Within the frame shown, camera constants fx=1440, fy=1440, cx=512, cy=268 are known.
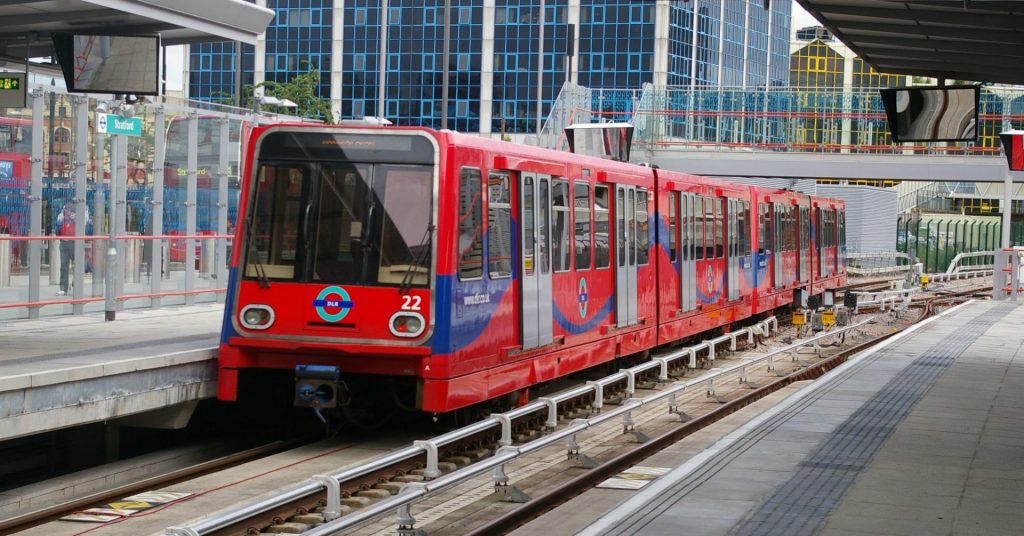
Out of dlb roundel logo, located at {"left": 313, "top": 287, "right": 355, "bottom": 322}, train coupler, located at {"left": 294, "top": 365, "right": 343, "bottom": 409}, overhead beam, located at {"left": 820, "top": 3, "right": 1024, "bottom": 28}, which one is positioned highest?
overhead beam, located at {"left": 820, "top": 3, "right": 1024, "bottom": 28}

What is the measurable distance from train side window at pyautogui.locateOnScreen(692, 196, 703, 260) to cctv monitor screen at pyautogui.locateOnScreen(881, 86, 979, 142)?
13.3ft

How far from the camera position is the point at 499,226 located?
46.7 feet

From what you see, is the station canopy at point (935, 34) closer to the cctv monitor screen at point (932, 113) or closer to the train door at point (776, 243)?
the cctv monitor screen at point (932, 113)

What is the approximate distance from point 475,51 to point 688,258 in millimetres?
77675

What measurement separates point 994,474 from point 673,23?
288ft

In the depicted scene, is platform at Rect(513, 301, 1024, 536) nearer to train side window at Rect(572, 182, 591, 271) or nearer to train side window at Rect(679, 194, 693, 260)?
train side window at Rect(572, 182, 591, 271)

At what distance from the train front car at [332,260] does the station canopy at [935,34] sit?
4931 mm

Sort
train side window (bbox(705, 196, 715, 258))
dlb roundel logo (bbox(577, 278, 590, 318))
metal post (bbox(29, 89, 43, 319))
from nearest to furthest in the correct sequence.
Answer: dlb roundel logo (bbox(577, 278, 590, 318)) < metal post (bbox(29, 89, 43, 319)) < train side window (bbox(705, 196, 715, 258))

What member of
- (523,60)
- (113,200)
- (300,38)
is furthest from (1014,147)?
(300,38)

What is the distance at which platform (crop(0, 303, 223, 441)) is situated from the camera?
11477 millimetres

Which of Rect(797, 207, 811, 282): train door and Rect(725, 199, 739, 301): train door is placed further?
Rect(797, 207, 811, 282): train door

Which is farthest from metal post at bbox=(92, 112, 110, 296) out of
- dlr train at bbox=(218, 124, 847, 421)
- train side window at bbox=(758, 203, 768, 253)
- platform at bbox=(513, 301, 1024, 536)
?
train side window at bbox=(758, 203, 768, 253)

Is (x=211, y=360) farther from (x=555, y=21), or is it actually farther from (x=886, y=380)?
(x=555, y=21)

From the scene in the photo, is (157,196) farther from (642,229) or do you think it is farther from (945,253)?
(945,253)
